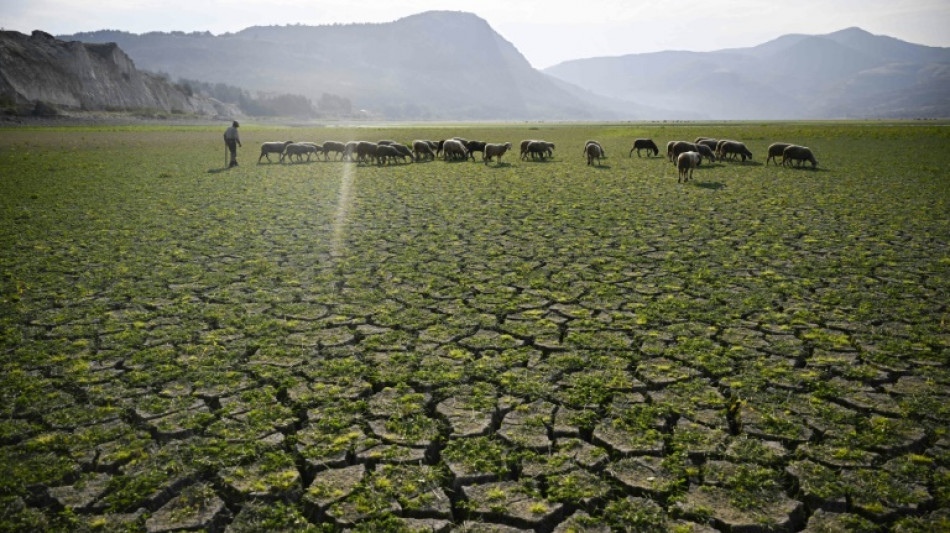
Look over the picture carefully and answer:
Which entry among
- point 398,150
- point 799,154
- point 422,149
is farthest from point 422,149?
point 799,154

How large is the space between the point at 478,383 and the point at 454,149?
972 inches

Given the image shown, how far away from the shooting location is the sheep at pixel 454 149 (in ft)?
92.9

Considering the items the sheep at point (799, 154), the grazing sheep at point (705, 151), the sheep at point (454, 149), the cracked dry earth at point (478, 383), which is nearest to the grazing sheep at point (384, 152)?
the sheep at point (454, 149)

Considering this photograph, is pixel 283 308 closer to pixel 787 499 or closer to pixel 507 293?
pixel 507 293

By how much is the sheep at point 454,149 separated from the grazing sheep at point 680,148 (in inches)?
420

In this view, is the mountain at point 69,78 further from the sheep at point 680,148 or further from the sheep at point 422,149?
the sheep at point 680,148

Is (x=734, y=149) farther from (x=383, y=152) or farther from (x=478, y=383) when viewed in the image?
(x=478, y=383)

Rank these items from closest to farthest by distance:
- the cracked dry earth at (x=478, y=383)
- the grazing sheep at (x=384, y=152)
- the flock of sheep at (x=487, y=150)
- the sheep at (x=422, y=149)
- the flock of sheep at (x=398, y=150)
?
the cracked dry earth at (x=478, y=383) → the flock of sheep at (x=487, y=150) → the grazing sheep at (x=384, y=152) → the flock of sheep at (x=398, y=150) → the sheep at (x=422, y=149)

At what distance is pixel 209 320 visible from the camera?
6.47m

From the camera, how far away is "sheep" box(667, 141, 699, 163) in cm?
2555

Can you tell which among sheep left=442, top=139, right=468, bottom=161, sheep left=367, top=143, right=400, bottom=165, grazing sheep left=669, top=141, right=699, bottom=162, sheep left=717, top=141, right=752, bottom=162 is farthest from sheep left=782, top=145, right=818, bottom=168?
sheep left=367, top=143, right=400, bottom=165

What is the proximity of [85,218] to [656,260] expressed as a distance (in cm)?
1277

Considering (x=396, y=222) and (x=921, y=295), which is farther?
(x=396, y=222)

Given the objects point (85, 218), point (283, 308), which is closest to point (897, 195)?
point (283, 308)
